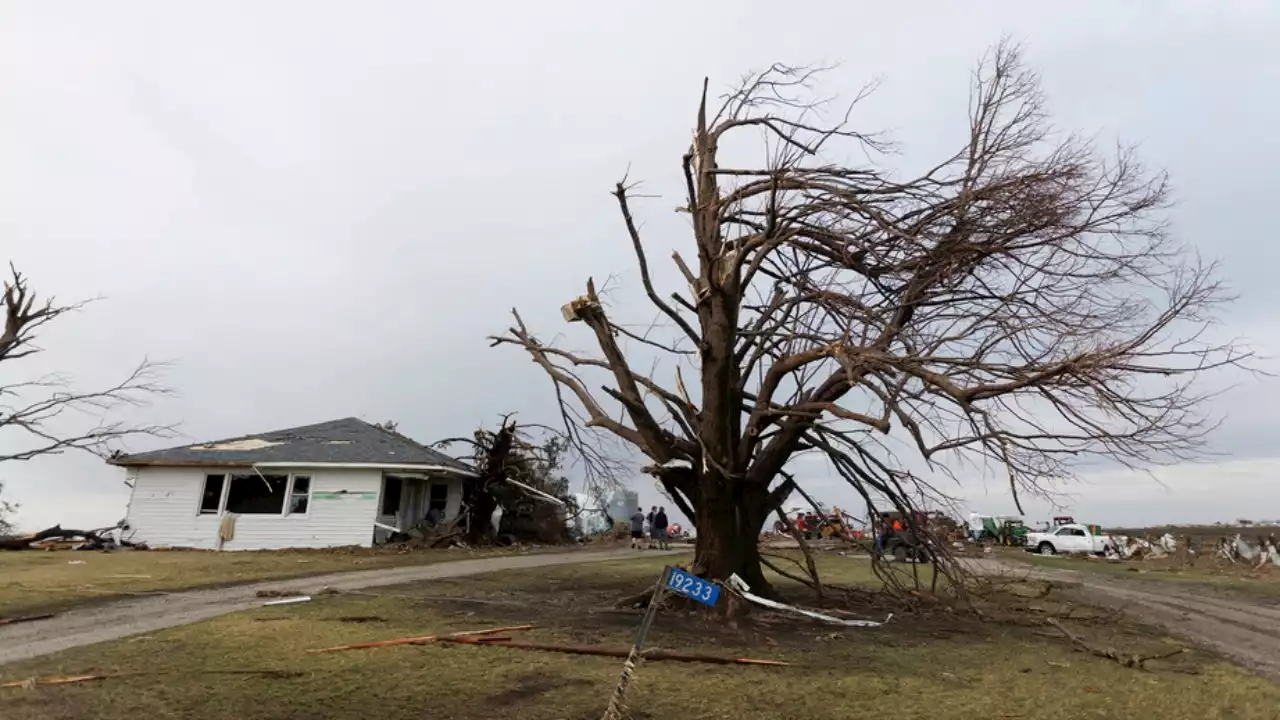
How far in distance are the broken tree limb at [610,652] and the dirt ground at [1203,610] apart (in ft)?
17.2

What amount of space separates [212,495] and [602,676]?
74.0 ft

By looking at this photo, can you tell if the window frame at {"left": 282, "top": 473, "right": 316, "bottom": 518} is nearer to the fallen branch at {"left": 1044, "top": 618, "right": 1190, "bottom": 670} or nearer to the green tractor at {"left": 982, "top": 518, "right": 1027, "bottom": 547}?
the fallen branch at {"left": 1044, "top": 618, "right": 1190, "bottom": 670}

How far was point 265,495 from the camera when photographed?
24.2 m

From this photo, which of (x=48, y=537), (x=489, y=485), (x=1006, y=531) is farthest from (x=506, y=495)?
(x=1006, y=531)

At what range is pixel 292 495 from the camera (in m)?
23.9

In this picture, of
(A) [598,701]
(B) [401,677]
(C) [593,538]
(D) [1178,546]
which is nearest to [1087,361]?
(A) [598,701]

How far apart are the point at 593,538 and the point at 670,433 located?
24128 millimetres

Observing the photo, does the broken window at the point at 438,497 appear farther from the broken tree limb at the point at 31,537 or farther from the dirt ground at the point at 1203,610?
the dirt ground at the point at 1203,610

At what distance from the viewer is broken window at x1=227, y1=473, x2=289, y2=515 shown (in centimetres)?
2397

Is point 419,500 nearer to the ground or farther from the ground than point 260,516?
farther from the ground

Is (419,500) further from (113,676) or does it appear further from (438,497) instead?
(113,676)

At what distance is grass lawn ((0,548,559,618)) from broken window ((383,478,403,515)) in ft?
10.1

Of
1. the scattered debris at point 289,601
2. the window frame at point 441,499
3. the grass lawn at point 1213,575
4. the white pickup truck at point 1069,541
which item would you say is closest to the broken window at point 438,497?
the window frame at point 441,499

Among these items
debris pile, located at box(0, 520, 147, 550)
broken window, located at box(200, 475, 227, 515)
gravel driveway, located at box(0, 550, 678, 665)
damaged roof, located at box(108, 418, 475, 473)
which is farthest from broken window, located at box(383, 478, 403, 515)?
gravel driveway, located at box(0, 550, 678, 665)
